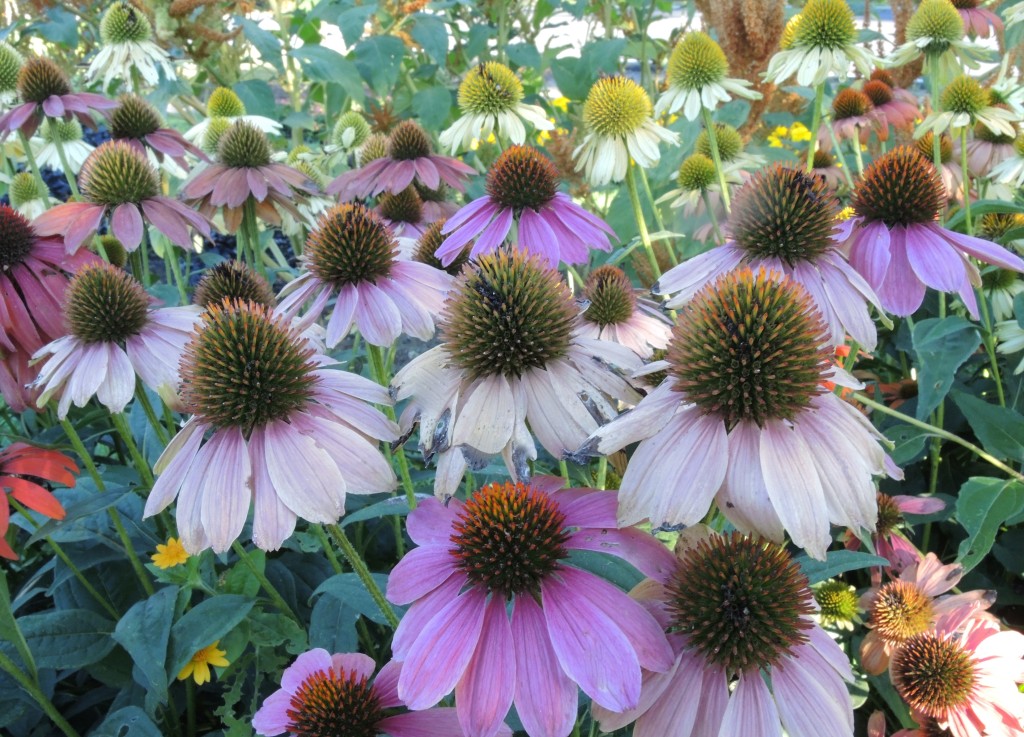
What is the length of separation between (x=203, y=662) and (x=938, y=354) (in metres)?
1.22

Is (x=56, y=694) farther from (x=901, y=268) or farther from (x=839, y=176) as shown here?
(x=839, y=176)

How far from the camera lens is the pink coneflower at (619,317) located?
3.84 ft

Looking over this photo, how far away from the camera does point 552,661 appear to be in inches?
24.7

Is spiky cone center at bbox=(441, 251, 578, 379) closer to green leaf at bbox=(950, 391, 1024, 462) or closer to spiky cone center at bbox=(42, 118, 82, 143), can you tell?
green leaf at bbox=(950, 391, 1024, 462)

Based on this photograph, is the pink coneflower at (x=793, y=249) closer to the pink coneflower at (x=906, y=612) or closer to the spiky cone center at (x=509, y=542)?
the spiky cone center at (x=509, y=542)

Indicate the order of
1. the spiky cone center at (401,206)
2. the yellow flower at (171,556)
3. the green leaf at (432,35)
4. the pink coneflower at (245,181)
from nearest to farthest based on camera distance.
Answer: the yellow flower at (171,556)
the pink coneflower at (245,181)
the spiky cone center at (401,206)
the green leaf at (432,35)

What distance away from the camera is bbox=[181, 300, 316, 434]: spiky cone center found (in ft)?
2.62

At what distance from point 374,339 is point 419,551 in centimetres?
33

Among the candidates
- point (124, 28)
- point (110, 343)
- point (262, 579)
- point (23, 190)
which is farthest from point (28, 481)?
point (124, 28)

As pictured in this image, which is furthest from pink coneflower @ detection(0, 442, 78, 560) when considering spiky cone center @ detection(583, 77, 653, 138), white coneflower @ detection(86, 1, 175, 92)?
white coneflower @ detection(86, 1, 175, 92)

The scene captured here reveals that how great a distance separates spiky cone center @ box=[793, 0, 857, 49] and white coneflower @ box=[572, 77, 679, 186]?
0.37 metres

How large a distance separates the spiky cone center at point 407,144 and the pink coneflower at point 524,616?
1199 millimetres

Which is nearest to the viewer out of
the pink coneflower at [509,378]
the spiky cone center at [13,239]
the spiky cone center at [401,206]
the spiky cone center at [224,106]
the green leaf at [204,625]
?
the pink coneflower at [509,378]

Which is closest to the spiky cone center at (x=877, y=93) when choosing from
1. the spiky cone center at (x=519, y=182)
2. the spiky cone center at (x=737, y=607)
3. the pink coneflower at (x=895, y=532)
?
the pink coneflower at (x=895, y=532)
